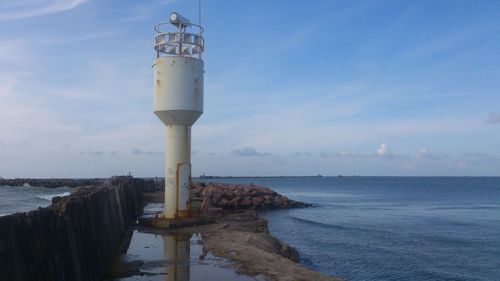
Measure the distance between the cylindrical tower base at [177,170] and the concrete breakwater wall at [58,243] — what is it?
20.5 ft

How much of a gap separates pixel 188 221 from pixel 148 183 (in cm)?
3164

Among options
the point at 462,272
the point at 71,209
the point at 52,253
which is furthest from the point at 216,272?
the point at 462,272

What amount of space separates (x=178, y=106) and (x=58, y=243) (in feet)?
39.7

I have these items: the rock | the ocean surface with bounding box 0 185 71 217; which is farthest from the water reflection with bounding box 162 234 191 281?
the rock

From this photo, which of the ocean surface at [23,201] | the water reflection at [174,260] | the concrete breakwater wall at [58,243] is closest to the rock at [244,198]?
the ocean surface at [23,201]

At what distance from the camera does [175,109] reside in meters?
20.7

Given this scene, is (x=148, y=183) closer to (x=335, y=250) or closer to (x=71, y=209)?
(x=335, y=250)

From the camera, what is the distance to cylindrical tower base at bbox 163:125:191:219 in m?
21.1

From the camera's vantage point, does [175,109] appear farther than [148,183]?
No

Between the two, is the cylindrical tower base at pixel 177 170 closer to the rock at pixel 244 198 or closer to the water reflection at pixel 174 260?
the water reflection at pixel 174 260

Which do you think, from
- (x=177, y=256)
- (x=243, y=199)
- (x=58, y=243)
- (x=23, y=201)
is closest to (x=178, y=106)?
(x=177, y=256)

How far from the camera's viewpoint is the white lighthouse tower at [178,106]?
2084cm

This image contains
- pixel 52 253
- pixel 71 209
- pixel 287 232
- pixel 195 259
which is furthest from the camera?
pixel 287 232

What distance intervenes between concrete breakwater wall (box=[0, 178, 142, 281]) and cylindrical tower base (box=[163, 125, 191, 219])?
20.5 feet
